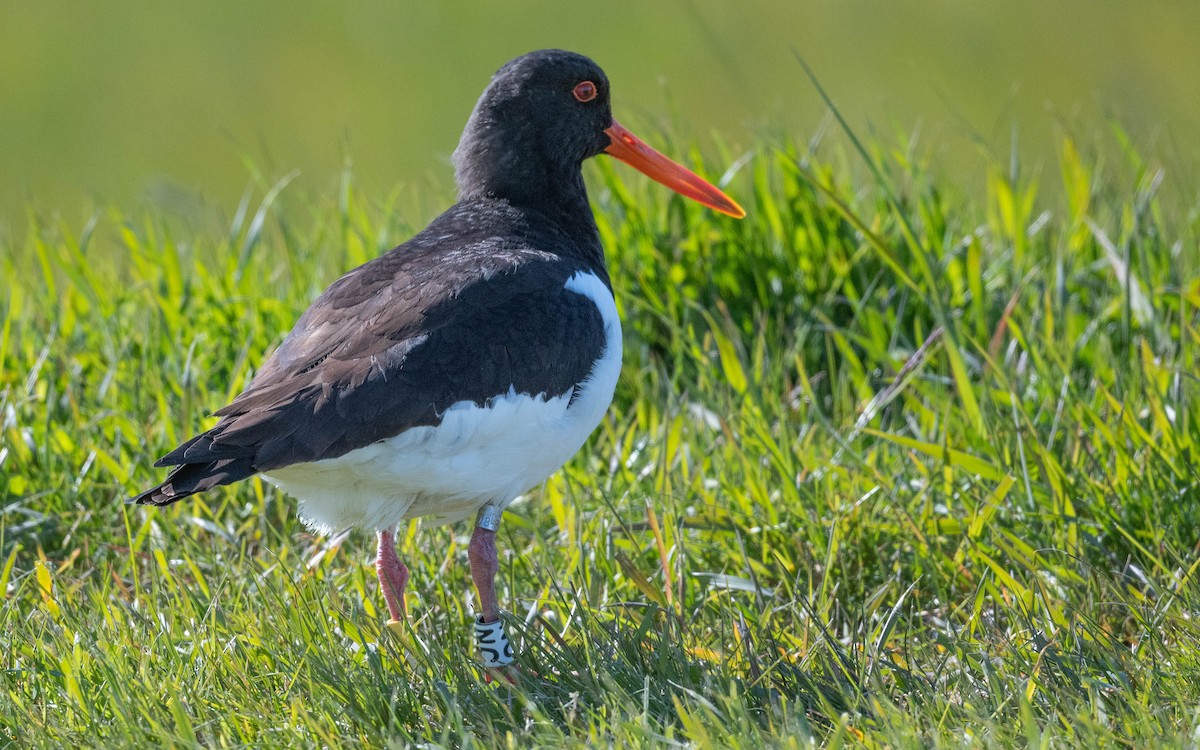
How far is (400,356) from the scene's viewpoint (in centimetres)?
308

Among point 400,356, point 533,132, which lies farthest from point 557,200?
point 400,356

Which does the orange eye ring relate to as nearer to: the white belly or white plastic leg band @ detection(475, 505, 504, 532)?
the white belly

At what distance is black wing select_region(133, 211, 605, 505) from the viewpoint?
2.87m

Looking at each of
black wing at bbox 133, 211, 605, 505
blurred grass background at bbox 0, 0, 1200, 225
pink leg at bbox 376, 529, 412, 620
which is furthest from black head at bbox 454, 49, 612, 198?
blurred grass background at bbox 0, 0, 1200, 225

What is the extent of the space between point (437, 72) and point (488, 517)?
7.78 m

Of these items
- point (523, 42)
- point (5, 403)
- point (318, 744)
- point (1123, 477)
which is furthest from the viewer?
point (523, 42)

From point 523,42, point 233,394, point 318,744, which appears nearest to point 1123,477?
point 318,744

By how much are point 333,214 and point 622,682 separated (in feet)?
8.99

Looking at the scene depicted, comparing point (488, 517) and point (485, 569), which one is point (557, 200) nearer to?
point (488, 517)

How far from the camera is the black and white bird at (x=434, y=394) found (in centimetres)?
293

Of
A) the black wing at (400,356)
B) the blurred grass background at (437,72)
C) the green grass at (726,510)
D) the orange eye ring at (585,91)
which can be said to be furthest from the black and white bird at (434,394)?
the blurred grass background at (437,72)

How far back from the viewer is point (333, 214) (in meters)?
5.15

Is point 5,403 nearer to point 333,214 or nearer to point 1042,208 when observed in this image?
point 333,214

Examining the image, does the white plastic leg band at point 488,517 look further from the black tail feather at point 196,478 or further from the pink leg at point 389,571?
the black tail feather at point 196,478
